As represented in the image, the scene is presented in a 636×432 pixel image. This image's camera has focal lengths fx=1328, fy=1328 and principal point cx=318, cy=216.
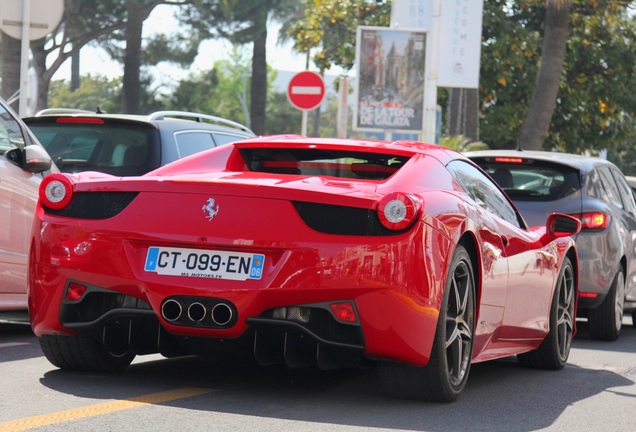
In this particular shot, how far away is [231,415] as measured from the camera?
17.7ft

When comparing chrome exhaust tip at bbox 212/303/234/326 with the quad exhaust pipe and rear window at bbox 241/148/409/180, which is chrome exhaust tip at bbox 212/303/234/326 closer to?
the quad exhaust pipe

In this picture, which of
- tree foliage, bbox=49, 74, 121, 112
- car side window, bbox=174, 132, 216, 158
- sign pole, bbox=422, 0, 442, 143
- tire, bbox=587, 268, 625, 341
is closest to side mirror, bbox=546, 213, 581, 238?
tire, bbox=587, 268, 625, 341

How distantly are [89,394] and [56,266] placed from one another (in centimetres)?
59

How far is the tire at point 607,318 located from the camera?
10734mm

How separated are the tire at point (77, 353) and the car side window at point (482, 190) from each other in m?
1.95

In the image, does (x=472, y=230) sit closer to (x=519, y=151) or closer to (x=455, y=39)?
(x=519, y=151)

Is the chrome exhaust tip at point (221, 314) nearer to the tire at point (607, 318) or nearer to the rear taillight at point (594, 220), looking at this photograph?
the rear taillight at point (594, 220)

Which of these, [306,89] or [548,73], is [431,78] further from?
[548,73]

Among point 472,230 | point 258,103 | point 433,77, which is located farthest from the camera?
point 258,103

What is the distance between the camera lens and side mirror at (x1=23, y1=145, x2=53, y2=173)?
27.2 feet

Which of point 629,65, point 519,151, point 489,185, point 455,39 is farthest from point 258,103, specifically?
point 489,185

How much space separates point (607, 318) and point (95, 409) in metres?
6.29

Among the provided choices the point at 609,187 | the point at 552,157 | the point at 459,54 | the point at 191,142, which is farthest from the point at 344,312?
the point at 459,54

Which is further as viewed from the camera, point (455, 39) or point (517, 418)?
point (455, 39)
